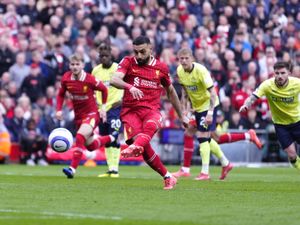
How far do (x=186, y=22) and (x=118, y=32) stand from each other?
3.09 meters

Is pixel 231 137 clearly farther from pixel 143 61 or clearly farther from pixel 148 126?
pixel 148 126

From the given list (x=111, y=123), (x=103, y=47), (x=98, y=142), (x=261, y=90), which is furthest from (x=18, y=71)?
(x=261, y=90)

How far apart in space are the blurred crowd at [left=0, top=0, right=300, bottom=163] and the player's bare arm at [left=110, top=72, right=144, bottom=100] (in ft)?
32.7

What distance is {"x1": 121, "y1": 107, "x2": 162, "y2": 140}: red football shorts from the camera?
567 inches

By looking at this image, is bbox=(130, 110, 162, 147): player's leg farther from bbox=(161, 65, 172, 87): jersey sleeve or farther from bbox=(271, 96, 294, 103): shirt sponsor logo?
bbox=(271, 96, 294, 103): shirt sponsor logo

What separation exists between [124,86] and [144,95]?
690 mm

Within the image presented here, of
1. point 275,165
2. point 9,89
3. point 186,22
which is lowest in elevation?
point 275,165

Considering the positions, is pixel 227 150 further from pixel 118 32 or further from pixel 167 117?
pixel 118 32

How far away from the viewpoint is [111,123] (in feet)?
66.1

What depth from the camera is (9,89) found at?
26.3m

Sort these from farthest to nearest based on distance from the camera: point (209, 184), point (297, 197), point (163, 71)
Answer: point (209, 184) → point (163, 71) → point (297, 197)

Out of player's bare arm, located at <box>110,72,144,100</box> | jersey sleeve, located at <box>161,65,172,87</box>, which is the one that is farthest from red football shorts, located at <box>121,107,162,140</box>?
jersey sleeve, located at <box>161,65,172,87</box>

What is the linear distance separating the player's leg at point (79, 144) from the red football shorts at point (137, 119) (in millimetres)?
3107

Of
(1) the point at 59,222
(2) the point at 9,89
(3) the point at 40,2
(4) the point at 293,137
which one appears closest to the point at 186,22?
(3) the point at 40,2
